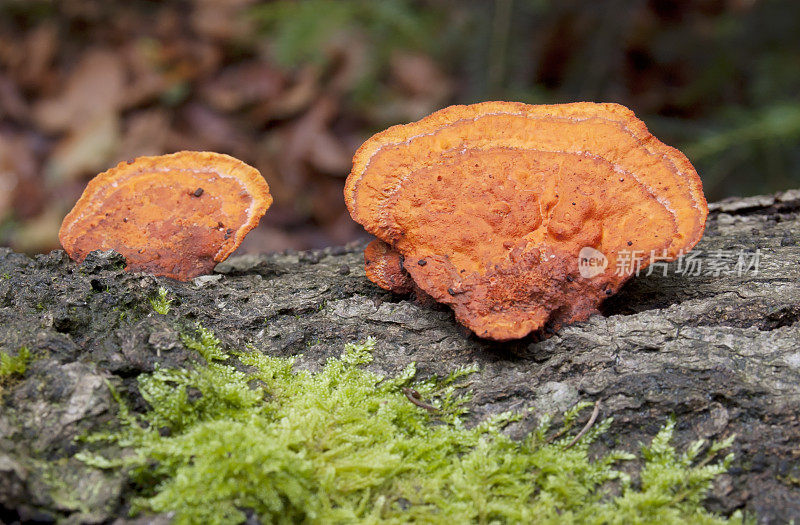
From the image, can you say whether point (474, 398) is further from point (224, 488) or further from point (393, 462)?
point (224, 488)

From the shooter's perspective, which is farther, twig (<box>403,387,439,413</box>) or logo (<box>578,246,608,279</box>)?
logo (<box>578,246,608,279</box>)

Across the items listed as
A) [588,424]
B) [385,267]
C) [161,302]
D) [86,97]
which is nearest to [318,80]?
[86,97]

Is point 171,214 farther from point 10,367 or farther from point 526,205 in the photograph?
point 526,205

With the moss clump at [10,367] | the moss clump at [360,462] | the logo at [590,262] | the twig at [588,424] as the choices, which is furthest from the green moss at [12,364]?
the logo at [590,262]

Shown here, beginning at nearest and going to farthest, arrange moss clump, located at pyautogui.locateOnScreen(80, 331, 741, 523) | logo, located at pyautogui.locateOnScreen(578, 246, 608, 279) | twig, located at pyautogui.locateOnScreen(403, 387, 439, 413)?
moss clump, located at pyautogui.locateOnScreen(80, 331, 741, 523) → twig, located at pyautogui.locateOnScreen(403, 387, 439, 413) → logo, located at pyautogui.locateOnScreen(578, 246, 608, 279)

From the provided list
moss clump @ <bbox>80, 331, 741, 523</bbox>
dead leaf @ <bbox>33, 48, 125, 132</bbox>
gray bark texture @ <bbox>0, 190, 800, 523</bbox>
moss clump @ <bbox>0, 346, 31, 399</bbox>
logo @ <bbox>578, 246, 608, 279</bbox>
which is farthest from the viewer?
dead leaf @ <bbox>33, 48, 125, 132</bbox>

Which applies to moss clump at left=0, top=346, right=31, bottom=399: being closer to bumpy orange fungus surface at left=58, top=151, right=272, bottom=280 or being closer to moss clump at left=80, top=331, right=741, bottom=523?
moss clump at left=80, top=331, right=741, bottom=523

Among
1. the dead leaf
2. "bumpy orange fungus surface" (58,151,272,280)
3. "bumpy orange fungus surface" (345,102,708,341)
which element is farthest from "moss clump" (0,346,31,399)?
the dead leaf

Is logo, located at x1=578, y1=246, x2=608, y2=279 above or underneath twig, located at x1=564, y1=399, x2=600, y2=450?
above
